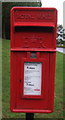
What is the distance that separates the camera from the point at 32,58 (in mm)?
3076

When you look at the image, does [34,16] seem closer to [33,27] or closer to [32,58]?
[33,27]

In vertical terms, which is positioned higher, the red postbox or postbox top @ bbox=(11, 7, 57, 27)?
postbox top @ bbox=(11, 7, 57, 27)

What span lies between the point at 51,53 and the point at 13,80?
0.58 m

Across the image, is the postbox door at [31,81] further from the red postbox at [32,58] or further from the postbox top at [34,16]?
the postbox top at [34,16]

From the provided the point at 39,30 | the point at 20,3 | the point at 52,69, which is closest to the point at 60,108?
the point at 52,69

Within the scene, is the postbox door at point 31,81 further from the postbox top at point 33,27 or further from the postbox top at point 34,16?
the postbox top at point 34,16

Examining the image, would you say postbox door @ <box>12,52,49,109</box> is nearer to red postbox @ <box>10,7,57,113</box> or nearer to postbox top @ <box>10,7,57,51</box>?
red postbox @ <box>10,7,57,113</box>

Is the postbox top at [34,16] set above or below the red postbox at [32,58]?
above

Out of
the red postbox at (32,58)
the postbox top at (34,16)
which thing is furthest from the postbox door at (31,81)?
the postbox top at (34,16)

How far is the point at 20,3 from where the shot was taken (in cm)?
3444

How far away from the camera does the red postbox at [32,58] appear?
10.0 feet

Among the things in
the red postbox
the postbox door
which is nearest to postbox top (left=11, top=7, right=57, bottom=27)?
the red postbox

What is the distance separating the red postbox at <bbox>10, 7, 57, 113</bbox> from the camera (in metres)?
3.06

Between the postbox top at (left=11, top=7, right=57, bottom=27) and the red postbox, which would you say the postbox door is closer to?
the red postbox
